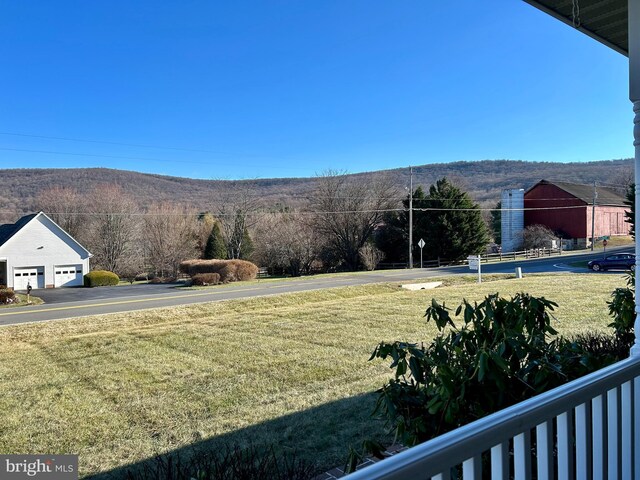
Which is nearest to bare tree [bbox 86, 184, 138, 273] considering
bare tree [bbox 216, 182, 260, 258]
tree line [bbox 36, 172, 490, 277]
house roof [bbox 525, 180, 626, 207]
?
tree line [bbox 36, 172, 490, 277]

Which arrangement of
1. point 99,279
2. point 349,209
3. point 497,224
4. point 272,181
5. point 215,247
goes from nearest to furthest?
1. point 99,279
2. point 215,247
3. point 349,209
4. point 497,224
5. point 272,181

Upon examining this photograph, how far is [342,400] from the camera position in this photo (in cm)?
475

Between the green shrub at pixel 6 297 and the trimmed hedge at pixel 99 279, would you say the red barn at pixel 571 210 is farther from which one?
the green shrub at pixel 6 297

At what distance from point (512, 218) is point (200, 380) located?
40.9 meters

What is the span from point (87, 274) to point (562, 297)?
88.5 ft

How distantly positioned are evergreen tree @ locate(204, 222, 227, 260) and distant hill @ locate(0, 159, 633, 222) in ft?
27.6

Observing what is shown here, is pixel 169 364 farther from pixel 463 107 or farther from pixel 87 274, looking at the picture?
pixel 87 274

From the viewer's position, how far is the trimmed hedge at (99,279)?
27.4 meters

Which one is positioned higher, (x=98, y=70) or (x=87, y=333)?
(x=98, y=70)

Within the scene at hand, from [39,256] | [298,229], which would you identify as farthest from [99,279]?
[298,229]

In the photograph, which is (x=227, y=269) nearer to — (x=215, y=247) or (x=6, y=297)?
(x=6, y=297)

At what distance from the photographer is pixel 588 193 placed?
136 feet

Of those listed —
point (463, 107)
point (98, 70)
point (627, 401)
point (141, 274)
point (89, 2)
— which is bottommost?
point (141, 274)

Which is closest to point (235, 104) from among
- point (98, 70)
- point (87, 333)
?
point (98, 70)
